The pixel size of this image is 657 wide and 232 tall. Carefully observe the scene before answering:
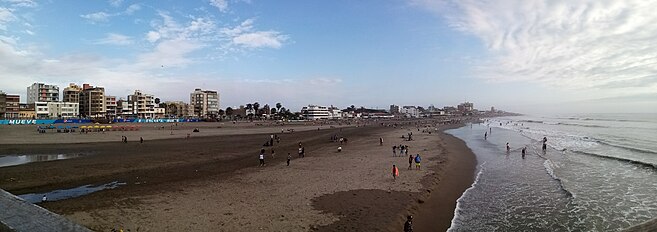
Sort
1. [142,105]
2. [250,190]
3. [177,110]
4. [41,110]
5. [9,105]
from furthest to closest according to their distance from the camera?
[177,110] < [142,105] < [41,110] < [9,105] < [250,190]

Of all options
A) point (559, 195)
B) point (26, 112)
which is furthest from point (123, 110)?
point (559, 195)

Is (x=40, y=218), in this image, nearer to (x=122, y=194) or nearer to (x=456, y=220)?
(x=122, y=194)

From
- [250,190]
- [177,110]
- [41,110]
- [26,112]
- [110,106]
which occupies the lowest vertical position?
[250,190]


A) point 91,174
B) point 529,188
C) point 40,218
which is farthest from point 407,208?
point 91,174

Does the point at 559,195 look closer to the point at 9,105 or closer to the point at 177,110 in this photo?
the point at 9,105

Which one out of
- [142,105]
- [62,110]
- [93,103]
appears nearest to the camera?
[62,110]

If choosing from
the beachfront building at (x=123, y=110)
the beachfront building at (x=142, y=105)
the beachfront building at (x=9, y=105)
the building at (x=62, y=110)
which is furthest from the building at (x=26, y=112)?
the beachfront building at (x=142, y=105)

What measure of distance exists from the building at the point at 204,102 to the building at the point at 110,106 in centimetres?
3264

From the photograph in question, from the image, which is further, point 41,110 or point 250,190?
point 41,110

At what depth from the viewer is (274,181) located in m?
18.4

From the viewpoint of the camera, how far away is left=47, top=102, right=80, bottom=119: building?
95.9 metres

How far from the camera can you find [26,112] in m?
92.8

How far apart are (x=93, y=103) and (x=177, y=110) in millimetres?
32130

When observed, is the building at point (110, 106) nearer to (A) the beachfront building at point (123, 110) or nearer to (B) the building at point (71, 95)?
(A) the beachfront building at point (123, 110)
